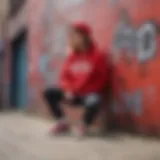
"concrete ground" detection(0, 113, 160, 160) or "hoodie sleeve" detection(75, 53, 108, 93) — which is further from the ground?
"hoodie sleeve" detection(75, 53, 108, 93)

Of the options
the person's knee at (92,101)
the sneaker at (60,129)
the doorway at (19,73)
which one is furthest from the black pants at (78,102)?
the doorway at (19,73)

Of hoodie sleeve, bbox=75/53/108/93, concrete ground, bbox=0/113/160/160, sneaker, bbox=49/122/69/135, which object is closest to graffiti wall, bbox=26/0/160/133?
hoodie sleeve, bbox=75/53/108/93

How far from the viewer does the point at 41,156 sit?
1618 mm

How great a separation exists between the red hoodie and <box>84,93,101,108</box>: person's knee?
43 millimetres

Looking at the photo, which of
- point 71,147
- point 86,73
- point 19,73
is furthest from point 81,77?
point 19,73

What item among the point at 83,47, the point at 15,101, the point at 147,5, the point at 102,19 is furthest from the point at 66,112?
the point at 15,101

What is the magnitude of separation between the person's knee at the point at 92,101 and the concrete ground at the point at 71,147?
0.24 metres

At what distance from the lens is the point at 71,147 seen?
6.03 feet

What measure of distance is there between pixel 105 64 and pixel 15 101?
102 inches

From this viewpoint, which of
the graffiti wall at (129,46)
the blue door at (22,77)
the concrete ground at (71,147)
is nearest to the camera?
the concrete ground at (71,147)

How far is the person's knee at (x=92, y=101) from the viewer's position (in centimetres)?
225

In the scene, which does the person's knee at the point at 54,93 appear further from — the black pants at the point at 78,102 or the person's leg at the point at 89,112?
the person's leg at the point at 89,112

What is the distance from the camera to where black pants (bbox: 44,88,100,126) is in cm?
224

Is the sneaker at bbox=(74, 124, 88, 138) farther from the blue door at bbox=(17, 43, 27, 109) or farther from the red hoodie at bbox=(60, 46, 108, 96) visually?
the blue door at bbox=(17, 43, 27, 109)
